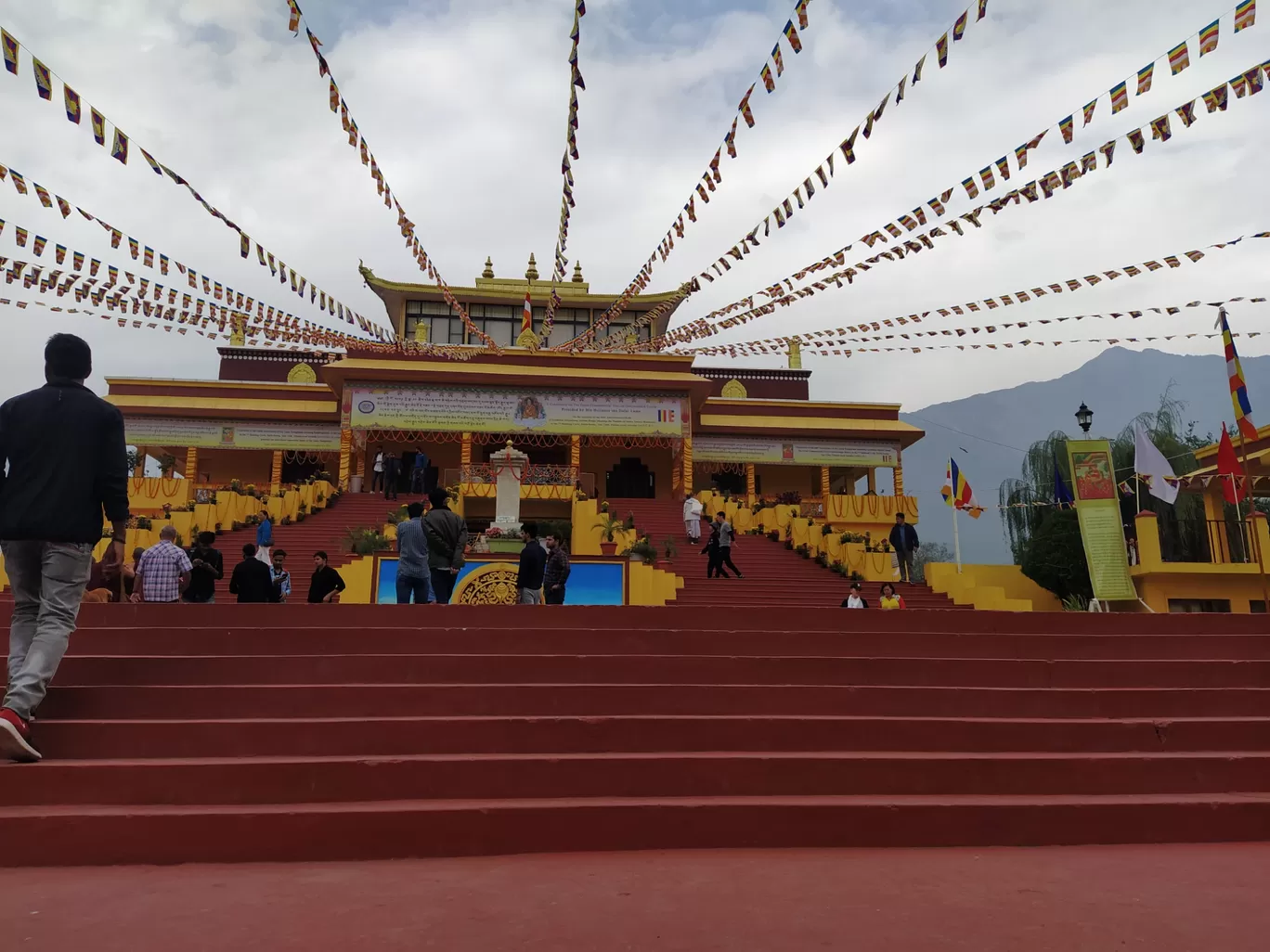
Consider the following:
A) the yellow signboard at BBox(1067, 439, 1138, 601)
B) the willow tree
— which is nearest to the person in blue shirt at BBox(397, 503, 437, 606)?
the yellow signboard at BBox(1067, 439, 1138, 601)

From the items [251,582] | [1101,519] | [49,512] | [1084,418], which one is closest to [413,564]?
[251,582]

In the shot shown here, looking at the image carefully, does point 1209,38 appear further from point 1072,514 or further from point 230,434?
point 230,434

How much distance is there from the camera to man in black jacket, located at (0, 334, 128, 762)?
4.18 metres

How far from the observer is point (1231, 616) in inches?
302

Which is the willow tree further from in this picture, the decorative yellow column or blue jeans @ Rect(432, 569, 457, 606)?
the decorative yellow column

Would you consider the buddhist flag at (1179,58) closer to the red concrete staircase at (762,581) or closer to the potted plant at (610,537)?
the red concrete staircase at (762,581)

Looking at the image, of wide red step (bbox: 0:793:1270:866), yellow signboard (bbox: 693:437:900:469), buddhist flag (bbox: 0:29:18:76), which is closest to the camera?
wide red step (bbox: 0:793:1270:866)

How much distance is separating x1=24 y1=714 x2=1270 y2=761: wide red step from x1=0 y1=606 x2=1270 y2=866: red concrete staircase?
1 cm

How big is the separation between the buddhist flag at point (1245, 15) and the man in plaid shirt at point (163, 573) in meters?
9.65

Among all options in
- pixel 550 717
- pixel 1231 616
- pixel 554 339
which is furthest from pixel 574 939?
pixel 554 339

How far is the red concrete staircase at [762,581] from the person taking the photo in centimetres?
1402

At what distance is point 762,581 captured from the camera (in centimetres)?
1560

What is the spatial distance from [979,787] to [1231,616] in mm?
4697

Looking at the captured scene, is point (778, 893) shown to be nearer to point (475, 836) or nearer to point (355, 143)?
point (475, 836)
